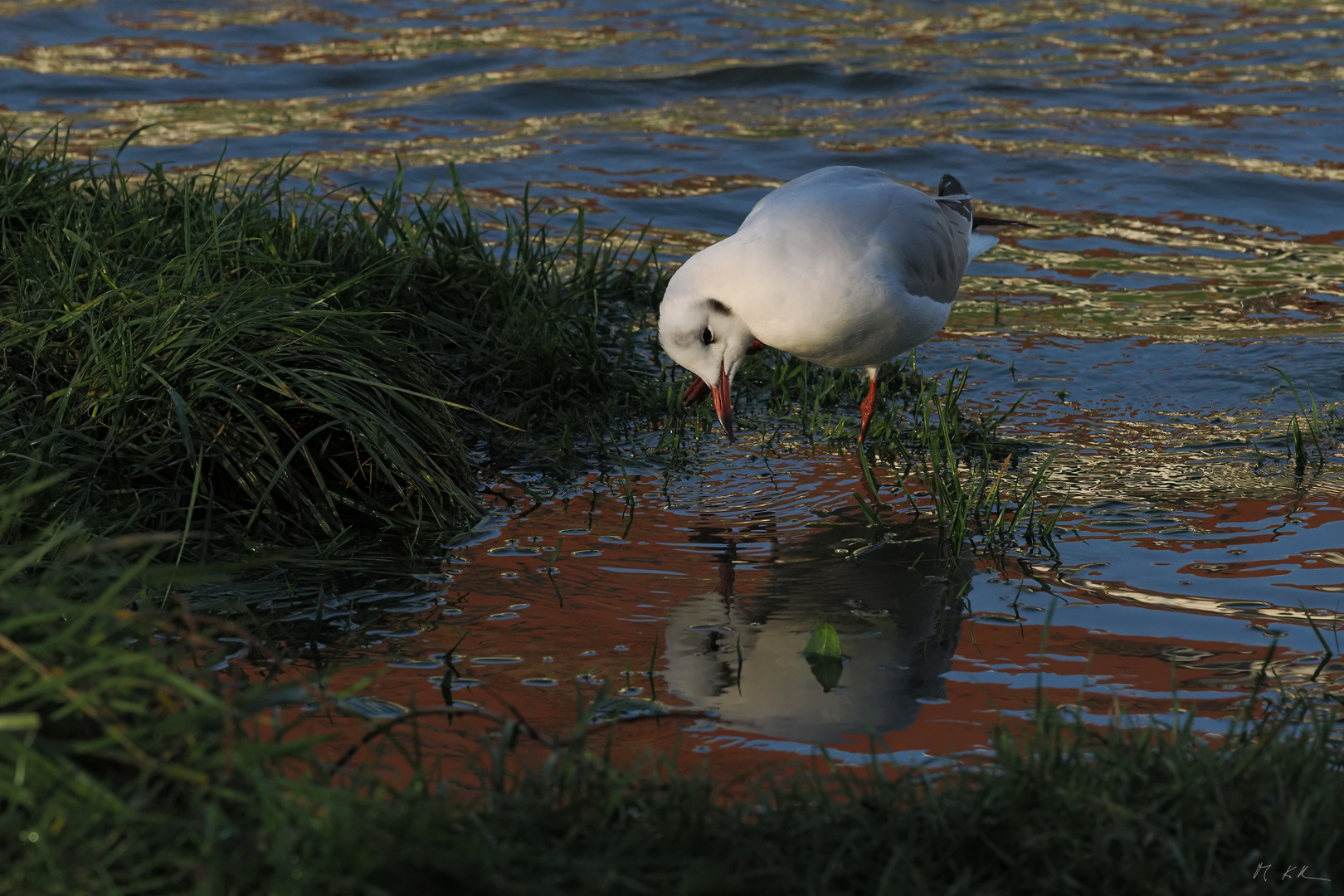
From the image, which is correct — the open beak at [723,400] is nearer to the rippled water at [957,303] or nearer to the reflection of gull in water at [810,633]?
the rippled water at [957,303]

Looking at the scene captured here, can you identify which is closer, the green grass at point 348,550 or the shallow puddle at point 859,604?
the green grass at point 348,550

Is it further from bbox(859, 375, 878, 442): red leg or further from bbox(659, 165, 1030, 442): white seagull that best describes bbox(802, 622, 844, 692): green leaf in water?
bbox(859, 375, 878, 442): red leg

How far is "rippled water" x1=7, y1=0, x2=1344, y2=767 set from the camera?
4.12 m

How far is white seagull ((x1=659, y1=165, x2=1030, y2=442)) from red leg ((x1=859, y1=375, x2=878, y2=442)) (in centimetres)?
1

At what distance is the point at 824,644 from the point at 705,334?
1.72m

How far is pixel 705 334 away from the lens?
546 cm

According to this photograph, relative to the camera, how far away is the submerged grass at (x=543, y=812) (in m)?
2.37

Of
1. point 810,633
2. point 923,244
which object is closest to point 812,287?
point 923,244

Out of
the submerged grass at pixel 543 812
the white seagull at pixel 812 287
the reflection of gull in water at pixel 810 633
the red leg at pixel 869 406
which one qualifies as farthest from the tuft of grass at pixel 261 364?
the submerged grass at pixel 543 812

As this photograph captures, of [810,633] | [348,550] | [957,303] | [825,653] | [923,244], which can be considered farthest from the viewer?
[957,303]

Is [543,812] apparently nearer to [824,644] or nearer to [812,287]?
[824,644]

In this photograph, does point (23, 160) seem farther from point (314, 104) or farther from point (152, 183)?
point (314, 104)

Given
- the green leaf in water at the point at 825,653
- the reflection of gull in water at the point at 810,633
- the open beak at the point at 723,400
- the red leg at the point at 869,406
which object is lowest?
the reflection of gull in water at the point at 810,633
